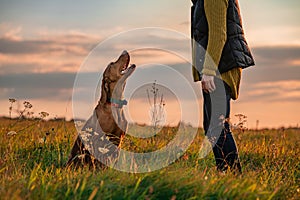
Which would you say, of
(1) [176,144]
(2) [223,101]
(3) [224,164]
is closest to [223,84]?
(2) [223,101]

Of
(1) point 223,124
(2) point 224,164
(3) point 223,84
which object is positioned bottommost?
(2) point 224,164

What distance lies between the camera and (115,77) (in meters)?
6.47

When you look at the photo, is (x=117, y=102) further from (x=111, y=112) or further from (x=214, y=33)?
(x=214, y=33)

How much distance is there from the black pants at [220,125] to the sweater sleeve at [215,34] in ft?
0.83

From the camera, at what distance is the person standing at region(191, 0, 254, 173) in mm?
5266

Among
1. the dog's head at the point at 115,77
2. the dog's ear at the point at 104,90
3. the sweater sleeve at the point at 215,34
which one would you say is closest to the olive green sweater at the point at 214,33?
the sweater sleeve at the point at 215,34

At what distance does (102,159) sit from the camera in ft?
20.3

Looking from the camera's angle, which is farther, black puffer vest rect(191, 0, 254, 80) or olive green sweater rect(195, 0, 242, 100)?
black puffer vest rect(191, 0, 254, 80)

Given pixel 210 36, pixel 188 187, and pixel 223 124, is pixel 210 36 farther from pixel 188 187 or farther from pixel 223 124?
pixel 188 187

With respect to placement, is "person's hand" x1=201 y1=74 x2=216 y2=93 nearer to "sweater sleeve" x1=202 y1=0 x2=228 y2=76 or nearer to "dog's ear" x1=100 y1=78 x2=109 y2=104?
"sweater sleeve" x1=202 y1=0 x2=228 y2=76

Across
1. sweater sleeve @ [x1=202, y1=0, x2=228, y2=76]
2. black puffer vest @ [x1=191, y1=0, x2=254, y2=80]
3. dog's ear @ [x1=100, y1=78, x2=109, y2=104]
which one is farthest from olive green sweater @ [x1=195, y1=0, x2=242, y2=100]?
dog's ear @ [x1=100, y1=78, x2=109, y2=104]

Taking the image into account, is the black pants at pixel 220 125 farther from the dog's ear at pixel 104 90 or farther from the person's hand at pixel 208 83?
the dog's ear at pixel 104 90

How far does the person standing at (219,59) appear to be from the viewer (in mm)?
5266

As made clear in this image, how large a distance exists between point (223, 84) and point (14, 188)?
2404mm
